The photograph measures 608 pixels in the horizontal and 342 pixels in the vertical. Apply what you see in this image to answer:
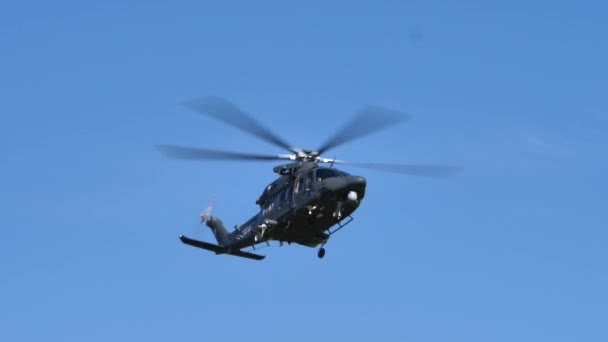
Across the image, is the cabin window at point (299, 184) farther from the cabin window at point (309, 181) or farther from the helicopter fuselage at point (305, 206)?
the cabin window at point (309, 181)

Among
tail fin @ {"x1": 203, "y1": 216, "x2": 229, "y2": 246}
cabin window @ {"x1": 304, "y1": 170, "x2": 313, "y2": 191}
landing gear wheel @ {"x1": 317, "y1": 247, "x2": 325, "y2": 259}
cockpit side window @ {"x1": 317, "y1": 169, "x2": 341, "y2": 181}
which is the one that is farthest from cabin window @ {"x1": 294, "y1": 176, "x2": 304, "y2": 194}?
tail fin @ {"x1": 203, "y1": 216, "x2": 229, "y2": 246}

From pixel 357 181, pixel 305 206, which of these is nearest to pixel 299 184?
pixel 305 206

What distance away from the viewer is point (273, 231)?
4878 cm

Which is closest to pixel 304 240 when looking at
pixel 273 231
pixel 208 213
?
pixel 273 231

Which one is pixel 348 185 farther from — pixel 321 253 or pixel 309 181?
pixel 321 253

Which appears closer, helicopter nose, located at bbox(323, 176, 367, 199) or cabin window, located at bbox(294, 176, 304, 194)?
helicopter nose, located at bbox(323, 176, 367, 199)

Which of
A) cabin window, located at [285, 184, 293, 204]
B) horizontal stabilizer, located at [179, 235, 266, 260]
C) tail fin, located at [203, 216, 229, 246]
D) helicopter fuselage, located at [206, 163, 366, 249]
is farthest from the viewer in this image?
tail fin, located at [203, 216, 229, 246]

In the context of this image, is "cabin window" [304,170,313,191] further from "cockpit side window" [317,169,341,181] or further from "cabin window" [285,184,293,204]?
"cabin window" [285,184,293,204]

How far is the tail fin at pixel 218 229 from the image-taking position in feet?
178

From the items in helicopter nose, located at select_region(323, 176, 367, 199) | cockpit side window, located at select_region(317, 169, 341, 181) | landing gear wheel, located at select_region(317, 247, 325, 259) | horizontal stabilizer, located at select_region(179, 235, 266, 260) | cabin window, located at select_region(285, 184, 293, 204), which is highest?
cockpit side window, located at select_region(317, 169, 341, 181)

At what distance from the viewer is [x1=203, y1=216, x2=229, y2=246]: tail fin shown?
54194 millimetres

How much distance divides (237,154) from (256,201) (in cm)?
394

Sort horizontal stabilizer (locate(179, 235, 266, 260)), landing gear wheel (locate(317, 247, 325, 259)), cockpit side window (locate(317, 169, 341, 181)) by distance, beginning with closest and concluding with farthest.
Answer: cockpit side window (locate(317, 169, 341, 181)) → landing gear wheel (locate(317, 247, 325, 259)) → horizontal stabilizer (locate(179, 235, 266, 260))

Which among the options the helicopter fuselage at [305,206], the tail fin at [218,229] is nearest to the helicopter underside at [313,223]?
the helicopter fuselage at [305,206]
